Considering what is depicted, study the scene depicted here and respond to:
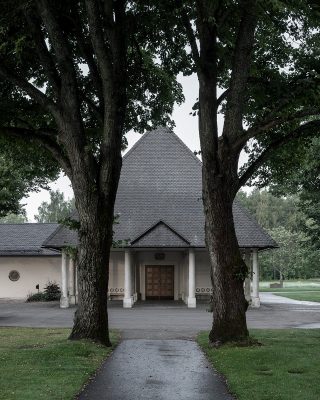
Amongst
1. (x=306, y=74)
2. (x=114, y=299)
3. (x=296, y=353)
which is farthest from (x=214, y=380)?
(x=114, y=299)

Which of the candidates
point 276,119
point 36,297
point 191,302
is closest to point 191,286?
point 191,302

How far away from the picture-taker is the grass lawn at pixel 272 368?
8227mm

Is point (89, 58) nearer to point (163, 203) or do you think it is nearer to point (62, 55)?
point (62, 55)

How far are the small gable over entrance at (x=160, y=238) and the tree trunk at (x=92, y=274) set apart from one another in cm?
1542

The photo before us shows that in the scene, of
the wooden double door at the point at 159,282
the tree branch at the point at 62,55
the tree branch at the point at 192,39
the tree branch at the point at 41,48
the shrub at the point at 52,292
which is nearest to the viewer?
the tree branch at the point at 62,55

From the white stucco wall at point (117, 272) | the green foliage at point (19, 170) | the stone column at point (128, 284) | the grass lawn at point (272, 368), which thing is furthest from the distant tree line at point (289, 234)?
the grass lawn at point (272, 368)

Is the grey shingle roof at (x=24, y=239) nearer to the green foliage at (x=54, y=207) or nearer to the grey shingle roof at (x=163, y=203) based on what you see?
the grey shingle roof at (x=163, y=203)

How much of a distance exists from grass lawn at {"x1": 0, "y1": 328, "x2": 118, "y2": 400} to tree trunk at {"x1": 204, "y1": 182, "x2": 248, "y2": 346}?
112 inches

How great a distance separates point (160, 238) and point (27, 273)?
14.4 m

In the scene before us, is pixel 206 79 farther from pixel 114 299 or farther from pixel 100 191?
pixel 114 299

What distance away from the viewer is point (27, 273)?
4000cm

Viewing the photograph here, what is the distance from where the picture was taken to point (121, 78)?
47.0 ft

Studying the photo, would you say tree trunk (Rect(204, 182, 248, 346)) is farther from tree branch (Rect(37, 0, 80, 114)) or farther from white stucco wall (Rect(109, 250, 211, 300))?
white stucco wall (Rect(109, 250, 211, 300))

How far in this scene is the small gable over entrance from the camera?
2925 centimetres
